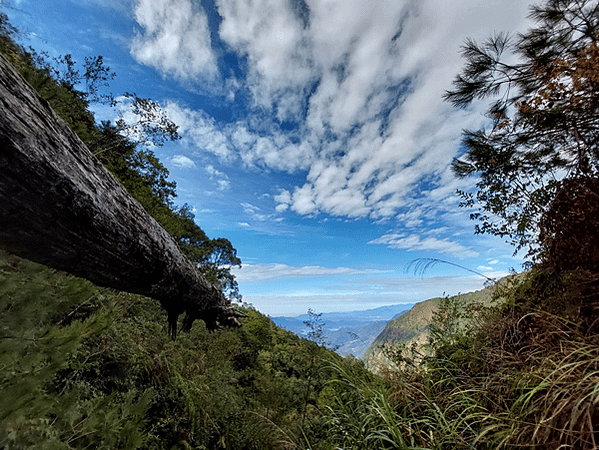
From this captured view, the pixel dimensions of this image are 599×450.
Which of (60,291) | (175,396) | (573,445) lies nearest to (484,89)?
(573,445)

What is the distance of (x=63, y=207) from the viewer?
3.15 ft

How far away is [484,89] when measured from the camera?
13.5 feet

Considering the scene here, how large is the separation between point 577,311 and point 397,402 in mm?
2027

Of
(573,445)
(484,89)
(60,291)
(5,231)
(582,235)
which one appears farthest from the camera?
(484,89)

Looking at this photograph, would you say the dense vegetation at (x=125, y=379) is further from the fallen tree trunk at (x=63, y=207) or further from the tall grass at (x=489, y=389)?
the fallen tree trunk at (x=63, y=207)

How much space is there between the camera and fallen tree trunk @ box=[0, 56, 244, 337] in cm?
80

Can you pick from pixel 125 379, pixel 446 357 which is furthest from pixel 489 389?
pixel 125 379

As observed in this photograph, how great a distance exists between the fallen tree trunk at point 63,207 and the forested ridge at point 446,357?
44.7 inches

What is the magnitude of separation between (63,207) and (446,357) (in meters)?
3.97

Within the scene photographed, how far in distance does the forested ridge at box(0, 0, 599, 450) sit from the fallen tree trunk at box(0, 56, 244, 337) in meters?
1.13

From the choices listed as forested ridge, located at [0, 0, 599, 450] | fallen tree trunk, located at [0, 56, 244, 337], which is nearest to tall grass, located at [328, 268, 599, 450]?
forested ridge, located at [0, 0, 599, 450]

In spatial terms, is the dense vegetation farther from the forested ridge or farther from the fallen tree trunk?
the fallen tree trunk

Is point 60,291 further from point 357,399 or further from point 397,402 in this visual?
point 397,402

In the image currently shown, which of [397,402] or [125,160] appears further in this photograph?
[125,160]
